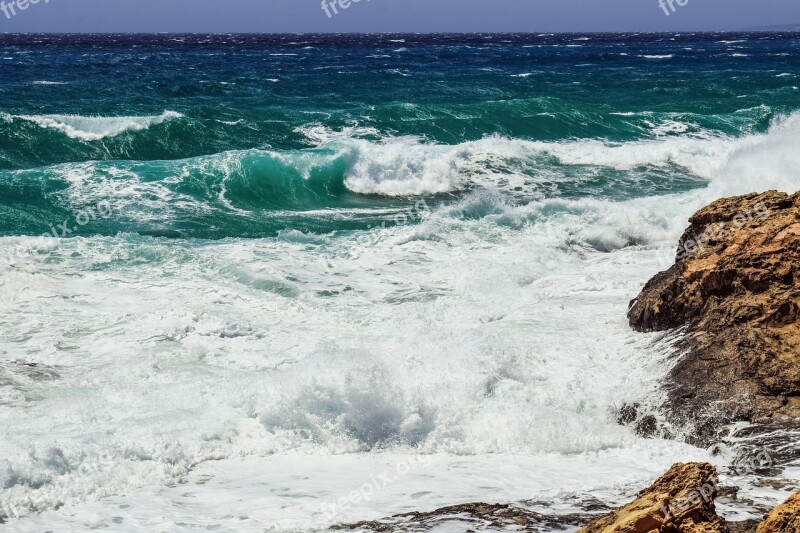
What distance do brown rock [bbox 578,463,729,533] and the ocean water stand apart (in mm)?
1217

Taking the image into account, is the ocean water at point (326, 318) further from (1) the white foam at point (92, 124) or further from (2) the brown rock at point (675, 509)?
(2) the brown rock at point (675, 509)

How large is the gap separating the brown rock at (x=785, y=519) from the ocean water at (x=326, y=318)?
1407 mm

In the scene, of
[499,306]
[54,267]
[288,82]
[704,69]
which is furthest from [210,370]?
[704,69]

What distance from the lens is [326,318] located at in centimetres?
973

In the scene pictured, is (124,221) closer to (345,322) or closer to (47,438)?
(345,322)

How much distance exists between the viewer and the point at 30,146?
68.2 feet

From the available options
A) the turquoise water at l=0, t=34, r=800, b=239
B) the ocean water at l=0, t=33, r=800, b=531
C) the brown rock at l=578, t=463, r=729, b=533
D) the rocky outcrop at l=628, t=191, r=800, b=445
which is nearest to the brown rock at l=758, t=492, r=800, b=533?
the brown rock at l=578, t=463, r=729, b=533

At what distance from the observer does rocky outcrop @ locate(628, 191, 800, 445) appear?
253 inches

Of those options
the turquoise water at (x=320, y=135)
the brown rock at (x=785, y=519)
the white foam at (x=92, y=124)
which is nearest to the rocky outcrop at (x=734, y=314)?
the brown rock at (x=785, y=519)

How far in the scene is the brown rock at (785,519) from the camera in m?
3.48

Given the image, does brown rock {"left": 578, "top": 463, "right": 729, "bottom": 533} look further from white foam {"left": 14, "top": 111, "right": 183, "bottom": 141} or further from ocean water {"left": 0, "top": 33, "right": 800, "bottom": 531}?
white foam {"left": 14, "top": 111, "right": 183, "bottom": 141}

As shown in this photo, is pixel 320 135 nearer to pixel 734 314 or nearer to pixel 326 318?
pixel 326 318

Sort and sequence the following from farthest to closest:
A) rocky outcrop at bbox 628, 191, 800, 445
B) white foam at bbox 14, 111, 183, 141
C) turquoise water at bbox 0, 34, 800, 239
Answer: white foam at bbox 14, 111, 183, 141
turquoise water at bbox 0, 34, 800, 239
rocky outcrop at bbox 628, 191, 800, 445

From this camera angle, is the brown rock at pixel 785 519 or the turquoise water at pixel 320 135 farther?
the turquoise water at pixel 320 135
